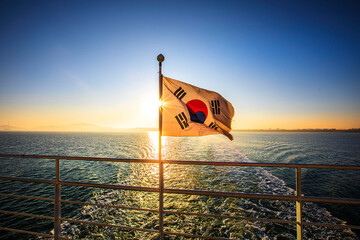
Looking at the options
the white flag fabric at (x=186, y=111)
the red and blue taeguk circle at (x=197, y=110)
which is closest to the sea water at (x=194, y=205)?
the white flag fabric at (x=186, y=111)

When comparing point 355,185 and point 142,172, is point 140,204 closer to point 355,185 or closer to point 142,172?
point 142,172

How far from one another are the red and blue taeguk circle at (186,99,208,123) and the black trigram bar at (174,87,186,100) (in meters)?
0.21

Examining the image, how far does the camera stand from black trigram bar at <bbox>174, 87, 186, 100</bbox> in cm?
357

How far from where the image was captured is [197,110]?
3621mm

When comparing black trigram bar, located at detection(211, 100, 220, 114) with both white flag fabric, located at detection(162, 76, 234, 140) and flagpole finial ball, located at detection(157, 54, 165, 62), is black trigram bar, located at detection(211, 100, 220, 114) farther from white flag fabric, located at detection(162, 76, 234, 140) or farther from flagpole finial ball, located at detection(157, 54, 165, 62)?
flagpole finial ball, located at detection(157, 54, 165, 62)

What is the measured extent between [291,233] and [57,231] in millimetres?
8134

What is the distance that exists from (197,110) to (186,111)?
0.26 metres

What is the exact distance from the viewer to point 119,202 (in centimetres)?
900

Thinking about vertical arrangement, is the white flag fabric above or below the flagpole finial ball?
below

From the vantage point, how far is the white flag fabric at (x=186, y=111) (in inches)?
140

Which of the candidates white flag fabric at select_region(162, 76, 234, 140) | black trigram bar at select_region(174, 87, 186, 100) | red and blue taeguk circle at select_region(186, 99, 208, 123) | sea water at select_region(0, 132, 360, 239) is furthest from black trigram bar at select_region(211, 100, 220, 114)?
sea water at select_region(0, 132, 360, 239)

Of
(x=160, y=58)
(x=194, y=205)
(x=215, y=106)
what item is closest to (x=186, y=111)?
(x=215, y=106)

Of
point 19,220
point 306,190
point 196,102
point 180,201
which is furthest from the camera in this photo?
point 306,190

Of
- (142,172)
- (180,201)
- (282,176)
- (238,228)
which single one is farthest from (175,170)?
(282,176)
